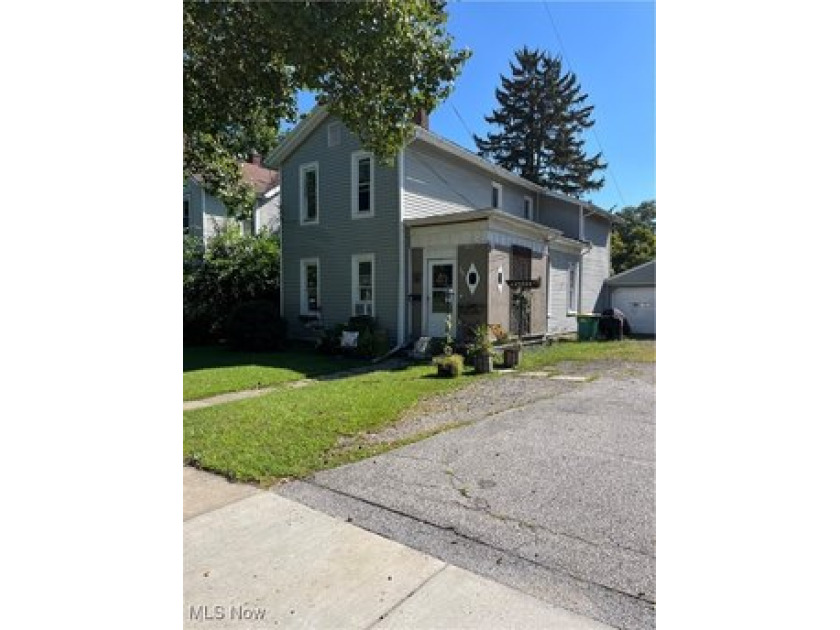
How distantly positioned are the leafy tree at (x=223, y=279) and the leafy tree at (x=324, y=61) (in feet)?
29.7

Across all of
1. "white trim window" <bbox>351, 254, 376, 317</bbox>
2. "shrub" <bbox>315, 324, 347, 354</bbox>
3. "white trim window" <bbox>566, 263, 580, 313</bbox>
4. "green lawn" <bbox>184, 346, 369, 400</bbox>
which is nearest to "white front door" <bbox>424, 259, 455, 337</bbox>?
"white trim window" <bbox>351, 254, 376, 317</bbox>

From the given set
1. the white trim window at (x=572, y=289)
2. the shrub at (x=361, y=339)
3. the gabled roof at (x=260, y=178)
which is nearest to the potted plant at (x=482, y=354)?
the shrub at (x=361, y=339)

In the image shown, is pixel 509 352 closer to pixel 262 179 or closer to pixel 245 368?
pixel 245 368

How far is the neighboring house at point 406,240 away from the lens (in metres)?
12.3

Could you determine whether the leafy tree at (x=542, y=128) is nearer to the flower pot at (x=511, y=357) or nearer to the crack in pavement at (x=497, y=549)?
the flower pot at (x=511, y=357)

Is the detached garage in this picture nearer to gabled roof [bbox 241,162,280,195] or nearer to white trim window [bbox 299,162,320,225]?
white trim window [bbox 299,162,320,225]

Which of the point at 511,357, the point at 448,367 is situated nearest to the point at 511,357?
the point at 511,357

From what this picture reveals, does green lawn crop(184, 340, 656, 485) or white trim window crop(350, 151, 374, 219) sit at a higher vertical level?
white trim window crop(350, 151, 374, 219)

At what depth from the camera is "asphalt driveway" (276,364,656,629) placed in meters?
2.58

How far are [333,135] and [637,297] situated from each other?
14254 mm

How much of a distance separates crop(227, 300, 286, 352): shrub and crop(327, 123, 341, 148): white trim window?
5184 millimetres
